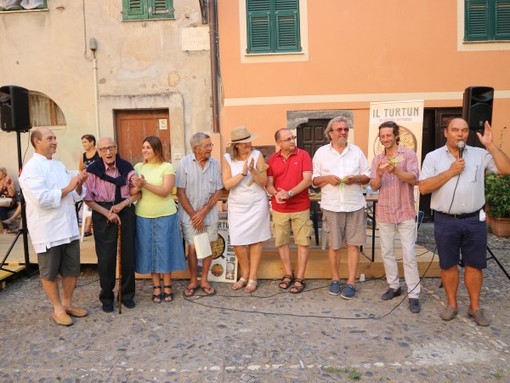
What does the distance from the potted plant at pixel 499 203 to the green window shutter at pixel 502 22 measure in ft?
9.83

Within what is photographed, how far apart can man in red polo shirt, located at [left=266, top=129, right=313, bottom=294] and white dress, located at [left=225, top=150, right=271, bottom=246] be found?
0.15m

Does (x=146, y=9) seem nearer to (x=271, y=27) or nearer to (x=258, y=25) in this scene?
(x=258, y=25)

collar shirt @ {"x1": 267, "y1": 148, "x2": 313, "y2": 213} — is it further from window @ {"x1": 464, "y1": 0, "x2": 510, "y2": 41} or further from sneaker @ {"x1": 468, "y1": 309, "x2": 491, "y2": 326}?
window @ {"x1": 464, "y1": 0, "x2": 510, "y2": 41}

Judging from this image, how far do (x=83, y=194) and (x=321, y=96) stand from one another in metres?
5.73

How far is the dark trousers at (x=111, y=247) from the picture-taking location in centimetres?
401

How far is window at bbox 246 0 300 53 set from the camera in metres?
8.50

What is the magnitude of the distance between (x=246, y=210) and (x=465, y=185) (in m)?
2.05

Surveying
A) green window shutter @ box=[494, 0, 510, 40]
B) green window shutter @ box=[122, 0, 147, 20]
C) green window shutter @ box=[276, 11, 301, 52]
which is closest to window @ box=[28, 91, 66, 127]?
green window shutter @ box=[122, 0, 147, 20]

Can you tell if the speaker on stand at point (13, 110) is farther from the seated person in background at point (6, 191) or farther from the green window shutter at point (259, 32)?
the green window shutter at point (259, 32)

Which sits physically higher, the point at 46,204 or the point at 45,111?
the point at 45,111

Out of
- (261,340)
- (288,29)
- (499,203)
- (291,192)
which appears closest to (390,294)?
(291,192)

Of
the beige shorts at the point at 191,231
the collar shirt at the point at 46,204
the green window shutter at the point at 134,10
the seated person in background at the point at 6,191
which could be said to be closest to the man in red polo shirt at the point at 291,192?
the beige shorts at the point at 191,231

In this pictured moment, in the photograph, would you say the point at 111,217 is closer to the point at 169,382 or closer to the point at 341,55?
the point at 169,382

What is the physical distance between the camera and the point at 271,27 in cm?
850
